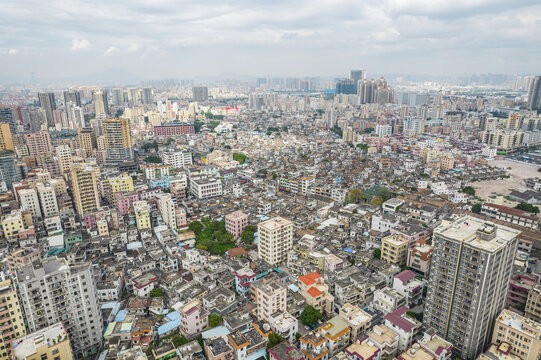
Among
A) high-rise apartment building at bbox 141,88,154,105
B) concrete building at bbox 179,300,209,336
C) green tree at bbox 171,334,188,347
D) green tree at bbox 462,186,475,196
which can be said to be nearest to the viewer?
green tree at bbox 171,334,188,347

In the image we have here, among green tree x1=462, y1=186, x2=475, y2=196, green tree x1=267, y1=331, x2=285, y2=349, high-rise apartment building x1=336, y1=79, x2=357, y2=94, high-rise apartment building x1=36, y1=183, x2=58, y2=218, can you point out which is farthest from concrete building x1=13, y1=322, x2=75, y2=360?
high-rise apartment building x1=336, y1=79, x2=357, y2=94

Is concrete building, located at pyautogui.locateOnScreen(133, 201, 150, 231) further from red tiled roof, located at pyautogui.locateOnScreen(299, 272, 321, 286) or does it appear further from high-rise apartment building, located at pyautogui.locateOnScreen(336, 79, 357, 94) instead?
high-rise apartment building, located at pyautogui.locateOnScreen(336, 79, 357, 94)

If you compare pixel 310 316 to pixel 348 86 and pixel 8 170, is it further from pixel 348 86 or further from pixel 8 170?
pixel 348 86

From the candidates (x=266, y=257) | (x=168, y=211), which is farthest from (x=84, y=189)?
(x=266, y=257)

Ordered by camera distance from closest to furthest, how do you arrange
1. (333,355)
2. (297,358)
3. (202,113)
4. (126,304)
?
(297,358)
(333,355)
(126,304)
(202,113)

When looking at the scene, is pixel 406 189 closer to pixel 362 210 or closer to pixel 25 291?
pixel 362 210

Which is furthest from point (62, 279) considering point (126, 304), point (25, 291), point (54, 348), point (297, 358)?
point (297, 358)

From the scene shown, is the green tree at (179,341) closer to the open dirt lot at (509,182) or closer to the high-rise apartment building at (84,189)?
the high-rise apartment building at (84,189)
